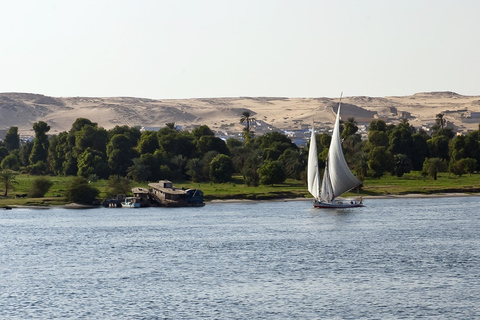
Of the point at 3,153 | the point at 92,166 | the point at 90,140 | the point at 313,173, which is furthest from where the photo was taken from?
the point at 3,153

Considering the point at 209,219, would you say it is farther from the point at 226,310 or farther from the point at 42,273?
the point at 226,310

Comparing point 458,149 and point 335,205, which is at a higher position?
point 458,149

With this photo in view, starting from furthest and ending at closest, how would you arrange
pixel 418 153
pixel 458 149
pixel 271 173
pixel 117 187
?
pixel 418 153, pixel 458 149, pixel 271 173, pixel 117 187

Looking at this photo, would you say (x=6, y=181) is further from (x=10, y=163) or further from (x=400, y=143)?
(x=400, y=143)

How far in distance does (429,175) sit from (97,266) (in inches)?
2892

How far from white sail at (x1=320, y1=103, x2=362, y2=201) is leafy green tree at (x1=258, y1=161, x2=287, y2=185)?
15.4 metres

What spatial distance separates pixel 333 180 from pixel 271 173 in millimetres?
16853

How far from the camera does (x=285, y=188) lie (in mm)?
117812

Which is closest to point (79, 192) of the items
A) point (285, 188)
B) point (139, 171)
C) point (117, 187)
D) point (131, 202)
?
point (117, 187)

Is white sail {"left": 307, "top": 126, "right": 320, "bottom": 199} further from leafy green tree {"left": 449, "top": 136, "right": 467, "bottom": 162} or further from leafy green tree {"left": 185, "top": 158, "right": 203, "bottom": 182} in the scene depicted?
leafy green tree {"left": 449, "top": 136, "right": 467, "bottom": 162}

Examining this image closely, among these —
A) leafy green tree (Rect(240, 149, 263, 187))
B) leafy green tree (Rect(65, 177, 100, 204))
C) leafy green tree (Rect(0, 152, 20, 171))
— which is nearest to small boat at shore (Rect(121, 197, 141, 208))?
leafy green tree (Rect(65, 177, 100, 204))

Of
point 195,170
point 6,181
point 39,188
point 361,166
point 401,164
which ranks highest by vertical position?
point 401,164

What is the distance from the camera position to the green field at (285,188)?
110m

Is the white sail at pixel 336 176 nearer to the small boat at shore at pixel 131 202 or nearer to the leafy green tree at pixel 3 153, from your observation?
the small boat at shore at pixel 131 202
